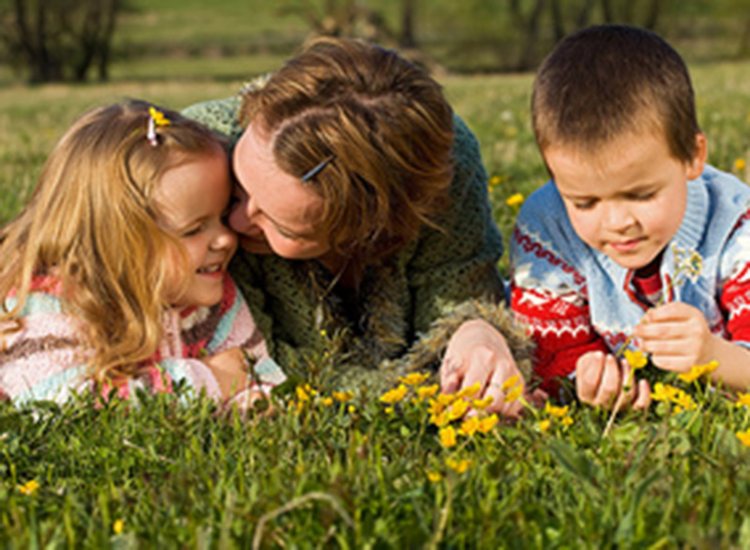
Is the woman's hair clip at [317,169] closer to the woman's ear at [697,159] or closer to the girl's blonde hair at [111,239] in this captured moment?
the girl's blonde hair at [111,239]

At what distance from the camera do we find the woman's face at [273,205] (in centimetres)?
322

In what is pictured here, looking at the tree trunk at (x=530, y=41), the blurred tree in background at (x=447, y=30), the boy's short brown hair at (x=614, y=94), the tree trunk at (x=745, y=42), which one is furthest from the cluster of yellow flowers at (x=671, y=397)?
the tree trunk at (x=745, y=42)

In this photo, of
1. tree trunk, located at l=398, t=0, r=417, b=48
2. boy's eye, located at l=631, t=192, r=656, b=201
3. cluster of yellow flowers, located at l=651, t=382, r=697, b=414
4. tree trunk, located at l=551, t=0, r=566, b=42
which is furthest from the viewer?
tree trunk, located at l=551, t=0, r=566, b=42

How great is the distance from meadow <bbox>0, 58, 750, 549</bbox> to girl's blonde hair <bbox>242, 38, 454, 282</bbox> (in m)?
0.62

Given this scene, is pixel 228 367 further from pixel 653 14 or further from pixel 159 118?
pixel 653 14

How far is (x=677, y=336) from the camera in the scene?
2934 mm

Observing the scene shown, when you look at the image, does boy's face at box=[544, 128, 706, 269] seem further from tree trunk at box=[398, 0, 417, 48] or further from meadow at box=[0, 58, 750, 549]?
tree trunk at box=[398, 0, 417, 48]

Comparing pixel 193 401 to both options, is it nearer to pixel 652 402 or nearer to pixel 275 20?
pixel 652 402

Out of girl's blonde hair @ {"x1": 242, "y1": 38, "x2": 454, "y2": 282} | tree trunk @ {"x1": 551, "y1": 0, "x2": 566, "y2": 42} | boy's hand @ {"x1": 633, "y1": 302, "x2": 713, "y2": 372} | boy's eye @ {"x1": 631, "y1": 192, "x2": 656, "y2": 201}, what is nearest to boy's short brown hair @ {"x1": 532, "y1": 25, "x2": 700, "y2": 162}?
boy's eye @ {"x1": 631, "y1": 192, "x2": 656, "y2": 201}

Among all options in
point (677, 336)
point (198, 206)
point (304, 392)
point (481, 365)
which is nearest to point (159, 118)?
point (198, 206)

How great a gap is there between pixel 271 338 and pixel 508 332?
95 cm

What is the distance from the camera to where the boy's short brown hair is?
120 inches

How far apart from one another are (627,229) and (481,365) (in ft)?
2.05

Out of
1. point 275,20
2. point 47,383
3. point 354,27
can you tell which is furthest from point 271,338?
point 275,20
